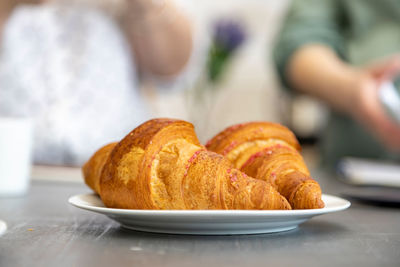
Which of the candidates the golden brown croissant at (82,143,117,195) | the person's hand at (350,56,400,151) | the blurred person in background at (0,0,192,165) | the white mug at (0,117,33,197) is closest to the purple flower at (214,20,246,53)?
the blurred person in background at (0,0,192,165)

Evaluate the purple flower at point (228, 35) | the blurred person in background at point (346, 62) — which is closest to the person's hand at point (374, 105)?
the blurred person in background at point (346, 62)

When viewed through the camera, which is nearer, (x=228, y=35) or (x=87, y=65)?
(x=87, y=65)

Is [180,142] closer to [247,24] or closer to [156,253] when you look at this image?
[156,253]

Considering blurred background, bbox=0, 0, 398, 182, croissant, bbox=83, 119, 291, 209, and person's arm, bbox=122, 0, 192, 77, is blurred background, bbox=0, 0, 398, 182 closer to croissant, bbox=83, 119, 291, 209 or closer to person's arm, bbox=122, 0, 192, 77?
person's arm, bbox=122, 0, 192, 77

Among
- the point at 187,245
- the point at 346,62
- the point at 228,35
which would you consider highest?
the point at 228,35

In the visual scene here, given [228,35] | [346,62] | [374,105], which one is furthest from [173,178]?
[228,35]

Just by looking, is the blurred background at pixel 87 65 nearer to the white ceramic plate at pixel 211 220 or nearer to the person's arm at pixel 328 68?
the person's arm at pixel 328 68

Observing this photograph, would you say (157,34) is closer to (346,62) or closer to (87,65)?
(87,65)

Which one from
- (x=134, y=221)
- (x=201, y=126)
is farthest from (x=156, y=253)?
(x=201, y=126)
